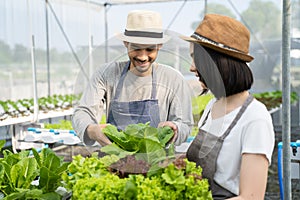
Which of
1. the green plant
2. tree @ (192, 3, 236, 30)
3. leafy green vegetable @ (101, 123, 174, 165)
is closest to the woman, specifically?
leafy green vegetable @ (101, 123, 174, 165)

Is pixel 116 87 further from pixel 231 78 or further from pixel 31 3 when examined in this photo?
pixel 31 3

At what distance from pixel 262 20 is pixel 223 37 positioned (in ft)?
25.8

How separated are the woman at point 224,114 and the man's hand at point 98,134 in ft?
0.85

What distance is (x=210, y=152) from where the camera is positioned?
1.39m

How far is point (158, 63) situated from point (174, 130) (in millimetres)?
212

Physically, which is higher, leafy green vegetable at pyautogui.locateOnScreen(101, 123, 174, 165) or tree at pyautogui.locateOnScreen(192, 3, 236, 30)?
tree at pyautogui.locateOnScreen(192, 3, 236, 30)

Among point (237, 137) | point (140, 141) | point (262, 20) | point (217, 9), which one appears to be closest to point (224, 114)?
point (237, 137)

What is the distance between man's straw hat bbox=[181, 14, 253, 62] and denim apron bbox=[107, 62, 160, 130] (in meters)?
0.18

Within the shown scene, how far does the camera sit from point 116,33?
1.40 meters

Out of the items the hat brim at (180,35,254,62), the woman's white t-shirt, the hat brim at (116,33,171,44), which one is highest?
the hat brim at (116,33,171,44)

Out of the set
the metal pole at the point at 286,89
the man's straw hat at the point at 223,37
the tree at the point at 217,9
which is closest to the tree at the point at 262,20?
the tree at the point at 217,9

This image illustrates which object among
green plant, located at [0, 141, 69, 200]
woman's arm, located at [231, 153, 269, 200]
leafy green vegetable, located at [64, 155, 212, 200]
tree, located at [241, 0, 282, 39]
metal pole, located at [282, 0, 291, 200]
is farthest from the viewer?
tree, located at [241, 0, 282, 39]

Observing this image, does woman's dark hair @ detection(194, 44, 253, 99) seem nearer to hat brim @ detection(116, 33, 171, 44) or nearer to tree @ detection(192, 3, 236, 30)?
hat brim @ detection(116, 33, 171, 44)

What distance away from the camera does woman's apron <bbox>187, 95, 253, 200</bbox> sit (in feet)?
4.48
